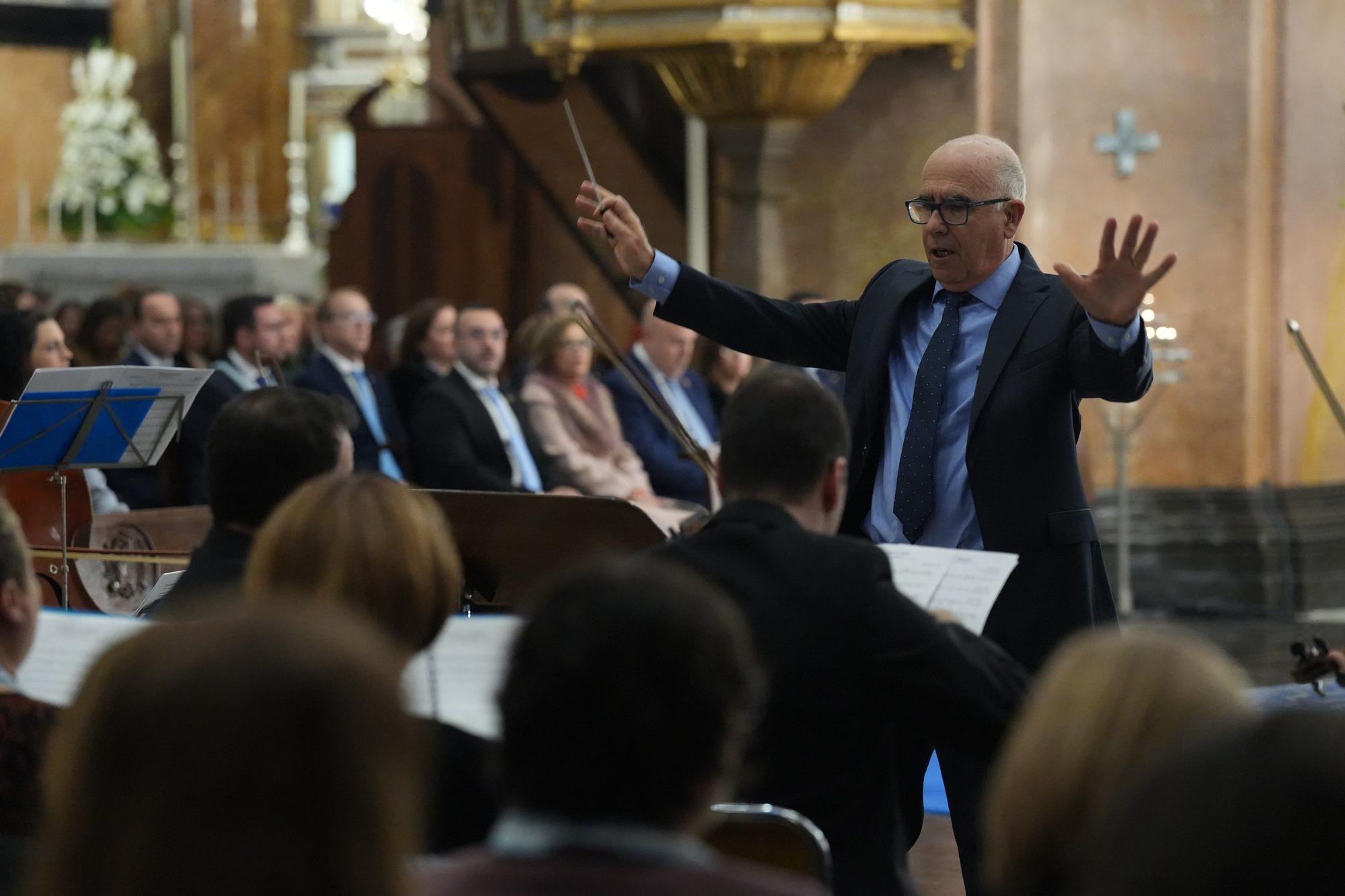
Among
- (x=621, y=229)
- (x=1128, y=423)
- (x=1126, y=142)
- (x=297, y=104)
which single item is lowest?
(x=1128, y=423)

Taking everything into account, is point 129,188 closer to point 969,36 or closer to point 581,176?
point 581,176

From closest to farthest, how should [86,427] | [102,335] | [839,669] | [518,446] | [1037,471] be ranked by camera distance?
[839,669] → [1037,471] → [86,427] → [518,446] → [102,335]

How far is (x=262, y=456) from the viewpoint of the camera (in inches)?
114

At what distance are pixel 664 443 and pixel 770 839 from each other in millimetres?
5300

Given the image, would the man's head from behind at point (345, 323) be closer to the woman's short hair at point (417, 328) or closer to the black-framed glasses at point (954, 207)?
the woman's short hair at point (417, 328)

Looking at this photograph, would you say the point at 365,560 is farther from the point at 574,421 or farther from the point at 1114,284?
the point at 574,421

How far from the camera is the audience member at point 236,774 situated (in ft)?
3.92

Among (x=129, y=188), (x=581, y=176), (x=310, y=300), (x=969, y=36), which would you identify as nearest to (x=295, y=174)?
(x=129, y=188)

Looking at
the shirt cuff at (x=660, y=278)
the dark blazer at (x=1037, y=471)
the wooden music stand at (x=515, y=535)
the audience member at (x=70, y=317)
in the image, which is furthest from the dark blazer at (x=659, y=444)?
the dark blazer at (x=1037, y=471)

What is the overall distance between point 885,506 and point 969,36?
15.6 feet

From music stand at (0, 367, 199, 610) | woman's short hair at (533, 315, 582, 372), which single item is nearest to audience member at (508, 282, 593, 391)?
woman's short hair at (533, 315, 582, 372)

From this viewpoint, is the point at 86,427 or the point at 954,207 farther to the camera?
the point at 86,427

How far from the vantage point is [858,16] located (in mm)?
7375

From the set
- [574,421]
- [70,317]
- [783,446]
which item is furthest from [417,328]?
[783,446]
